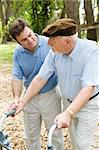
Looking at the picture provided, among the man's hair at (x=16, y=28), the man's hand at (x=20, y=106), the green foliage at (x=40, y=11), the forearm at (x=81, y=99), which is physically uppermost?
the man's hair at (x=16, y=28)

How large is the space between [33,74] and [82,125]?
2.39ft

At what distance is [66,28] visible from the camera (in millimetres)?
2760

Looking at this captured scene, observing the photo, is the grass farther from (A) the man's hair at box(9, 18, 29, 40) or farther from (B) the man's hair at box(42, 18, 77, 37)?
(B) the man's hair at box(42, 18, 77, 37)

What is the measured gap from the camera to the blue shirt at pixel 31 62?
3.49m

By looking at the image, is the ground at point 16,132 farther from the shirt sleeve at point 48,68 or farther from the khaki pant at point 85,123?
the shirt sleeve at point 48,68

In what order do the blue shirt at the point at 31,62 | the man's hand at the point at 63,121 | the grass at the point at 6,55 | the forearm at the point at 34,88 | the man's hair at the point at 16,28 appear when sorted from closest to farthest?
the man's hand at the point at 63,121 → the man's hair at the point at 16,28 → the forearm at the point at 34,88 → the blue shirt at the point at 31,62 → the grass at the point at 6,55

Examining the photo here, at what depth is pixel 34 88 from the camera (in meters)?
3.37

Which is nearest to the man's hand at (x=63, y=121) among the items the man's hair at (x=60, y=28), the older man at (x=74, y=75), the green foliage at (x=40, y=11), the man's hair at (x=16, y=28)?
the older man at (x=74, y=75)

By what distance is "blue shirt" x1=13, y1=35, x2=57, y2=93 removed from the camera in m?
3.49

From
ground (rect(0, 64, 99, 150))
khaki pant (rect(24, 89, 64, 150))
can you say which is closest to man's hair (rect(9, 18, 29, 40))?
khaki pant (rect(24, 89, 64, 150))

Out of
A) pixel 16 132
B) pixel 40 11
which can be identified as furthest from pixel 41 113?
pixel 40 11

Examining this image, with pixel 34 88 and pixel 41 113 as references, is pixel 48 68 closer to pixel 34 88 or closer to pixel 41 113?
pixel 34 88

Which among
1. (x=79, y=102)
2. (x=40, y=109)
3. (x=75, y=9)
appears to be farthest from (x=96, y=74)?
(x=75, y=9)

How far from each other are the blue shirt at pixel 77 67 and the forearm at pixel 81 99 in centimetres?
4
